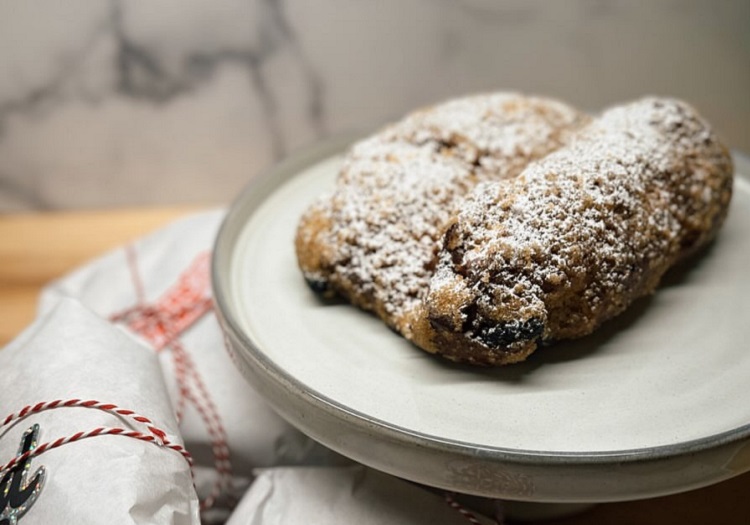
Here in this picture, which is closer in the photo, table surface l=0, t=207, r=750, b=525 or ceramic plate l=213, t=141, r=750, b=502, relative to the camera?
ceramic plate l=213, t=141, r=750, b=502

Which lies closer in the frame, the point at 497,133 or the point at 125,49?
the point at 497,133

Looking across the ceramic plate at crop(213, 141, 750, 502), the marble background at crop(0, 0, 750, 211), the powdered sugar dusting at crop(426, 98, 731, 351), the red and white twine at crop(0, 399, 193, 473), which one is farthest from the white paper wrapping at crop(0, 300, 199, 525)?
the marble background at crop(0, 0, 750, 211)

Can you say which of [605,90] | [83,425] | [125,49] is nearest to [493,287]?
[83,425]

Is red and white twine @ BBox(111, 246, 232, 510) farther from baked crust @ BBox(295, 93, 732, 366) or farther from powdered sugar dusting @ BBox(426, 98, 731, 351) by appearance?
powdered sugar dusting @ BBox(426, 98, 731, 351)

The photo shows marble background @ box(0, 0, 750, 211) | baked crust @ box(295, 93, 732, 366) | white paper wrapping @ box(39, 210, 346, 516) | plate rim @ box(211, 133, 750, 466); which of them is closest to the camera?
plate rim @ box(211, 133, 750, 466)

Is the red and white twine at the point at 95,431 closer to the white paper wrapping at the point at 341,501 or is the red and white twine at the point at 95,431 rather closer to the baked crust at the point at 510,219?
the white paper wrapping at the point at 341,501

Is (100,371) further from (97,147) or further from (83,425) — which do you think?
(97,147)

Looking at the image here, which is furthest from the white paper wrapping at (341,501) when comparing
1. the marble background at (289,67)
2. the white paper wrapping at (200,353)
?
the marble background at (289,67)
